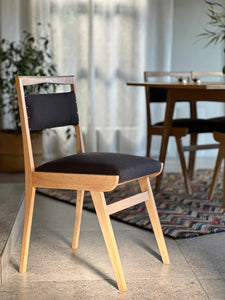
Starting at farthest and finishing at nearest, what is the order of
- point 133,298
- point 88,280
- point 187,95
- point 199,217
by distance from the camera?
point 187,95 → point 199,217 → point 88,280 → point 133,298

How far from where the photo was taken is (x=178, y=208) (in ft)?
10.9

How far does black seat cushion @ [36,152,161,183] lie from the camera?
204 cm

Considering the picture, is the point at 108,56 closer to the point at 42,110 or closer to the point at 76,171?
the point at 42,110

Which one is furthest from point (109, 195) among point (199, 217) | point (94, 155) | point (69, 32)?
point (69, 32)

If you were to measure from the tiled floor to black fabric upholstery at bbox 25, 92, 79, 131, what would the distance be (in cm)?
61

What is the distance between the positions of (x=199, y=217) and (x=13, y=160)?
1.88m

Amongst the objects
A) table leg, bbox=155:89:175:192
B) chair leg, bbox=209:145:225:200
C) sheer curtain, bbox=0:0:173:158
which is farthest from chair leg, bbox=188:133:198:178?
sheer curtain, bbox=0:0:173:158

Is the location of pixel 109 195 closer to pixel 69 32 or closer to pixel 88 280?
pixel 88 280

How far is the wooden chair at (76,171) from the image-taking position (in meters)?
2.04

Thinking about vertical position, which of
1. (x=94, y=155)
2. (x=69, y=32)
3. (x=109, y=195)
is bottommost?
(x=109, y=195)

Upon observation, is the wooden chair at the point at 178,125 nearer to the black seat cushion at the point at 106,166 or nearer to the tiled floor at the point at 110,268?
the tiled floor at the point at 110,268

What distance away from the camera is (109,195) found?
3.67 meters

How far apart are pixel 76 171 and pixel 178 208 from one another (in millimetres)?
1391

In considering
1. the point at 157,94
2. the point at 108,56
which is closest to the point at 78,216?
the point at 157,94
